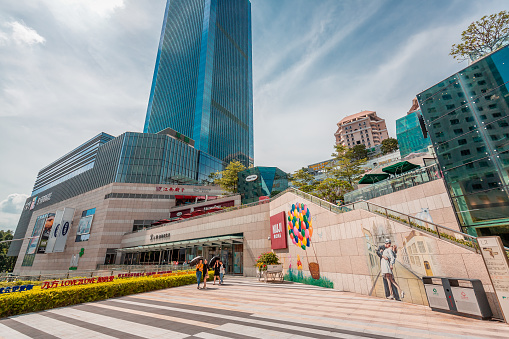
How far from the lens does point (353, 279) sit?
11.6 meters

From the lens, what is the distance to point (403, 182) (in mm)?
15789

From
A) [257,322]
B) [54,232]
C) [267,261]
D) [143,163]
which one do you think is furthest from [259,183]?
[54,232]

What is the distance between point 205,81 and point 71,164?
56.0 metres

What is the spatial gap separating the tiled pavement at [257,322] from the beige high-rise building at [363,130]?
393 feet

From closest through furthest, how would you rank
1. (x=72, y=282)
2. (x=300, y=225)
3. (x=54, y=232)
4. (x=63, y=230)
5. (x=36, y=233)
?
(x=72, y=282) → (x=300, y=225) → (x=63, y=230) → (x=54, y=232) → (x=36, y=233)

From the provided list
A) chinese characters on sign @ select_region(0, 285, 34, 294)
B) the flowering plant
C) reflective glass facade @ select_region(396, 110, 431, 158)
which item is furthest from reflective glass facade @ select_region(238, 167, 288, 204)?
reflective glass facade @ select_region(396, 110, 431, 158)

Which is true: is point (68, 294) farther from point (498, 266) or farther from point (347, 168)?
point (347, 168)

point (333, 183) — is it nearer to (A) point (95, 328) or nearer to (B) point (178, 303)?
(B) point (178, 303)

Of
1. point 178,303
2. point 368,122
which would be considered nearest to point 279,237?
point 178,303

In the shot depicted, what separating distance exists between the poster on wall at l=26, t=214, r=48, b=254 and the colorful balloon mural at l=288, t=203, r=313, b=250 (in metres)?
64.1

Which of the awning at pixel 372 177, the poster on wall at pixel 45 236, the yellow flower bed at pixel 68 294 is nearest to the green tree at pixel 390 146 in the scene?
the awning at pixel 372 177

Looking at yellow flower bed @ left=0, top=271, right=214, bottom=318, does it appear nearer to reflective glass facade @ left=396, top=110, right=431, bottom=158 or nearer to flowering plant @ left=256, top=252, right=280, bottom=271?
flowering plant @ left=256, top=252, right=280, bottom=271

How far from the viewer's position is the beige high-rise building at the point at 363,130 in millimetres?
115312

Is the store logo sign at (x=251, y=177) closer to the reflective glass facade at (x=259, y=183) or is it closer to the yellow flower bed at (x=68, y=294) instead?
the reflective glass facade at (x=259, y=183)
